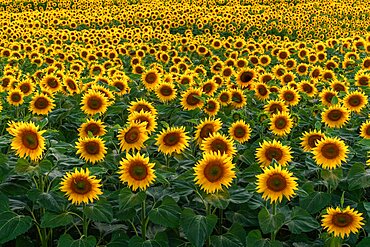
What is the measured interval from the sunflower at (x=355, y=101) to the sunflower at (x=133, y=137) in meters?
2.41

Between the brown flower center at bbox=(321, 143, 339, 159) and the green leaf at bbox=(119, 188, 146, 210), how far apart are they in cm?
137

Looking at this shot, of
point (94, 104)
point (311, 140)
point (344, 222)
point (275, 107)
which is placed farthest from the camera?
point (275, 107)

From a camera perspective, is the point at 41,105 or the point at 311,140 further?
the point at 41,105

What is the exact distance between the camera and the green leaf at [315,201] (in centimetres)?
366

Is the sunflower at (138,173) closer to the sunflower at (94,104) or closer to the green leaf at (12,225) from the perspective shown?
the green leaf at (12,225)

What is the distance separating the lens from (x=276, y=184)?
3.44 metres

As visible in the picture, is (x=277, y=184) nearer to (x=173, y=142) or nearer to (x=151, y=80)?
(x=173, y=142)

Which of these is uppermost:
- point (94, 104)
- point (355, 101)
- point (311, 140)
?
point (355, 101)

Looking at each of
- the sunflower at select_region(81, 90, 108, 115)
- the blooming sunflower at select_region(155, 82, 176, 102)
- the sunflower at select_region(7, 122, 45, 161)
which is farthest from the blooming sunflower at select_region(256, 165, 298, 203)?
the blooming sunflower at select_region(155, 82, 176, 102)

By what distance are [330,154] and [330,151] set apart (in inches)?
0.9

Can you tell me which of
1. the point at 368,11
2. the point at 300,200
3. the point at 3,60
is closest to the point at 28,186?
the point at 300,200

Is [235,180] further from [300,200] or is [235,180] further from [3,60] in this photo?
[3,60]

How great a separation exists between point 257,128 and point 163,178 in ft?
5.82

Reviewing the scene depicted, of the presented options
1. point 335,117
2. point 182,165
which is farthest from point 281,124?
point 182,165
